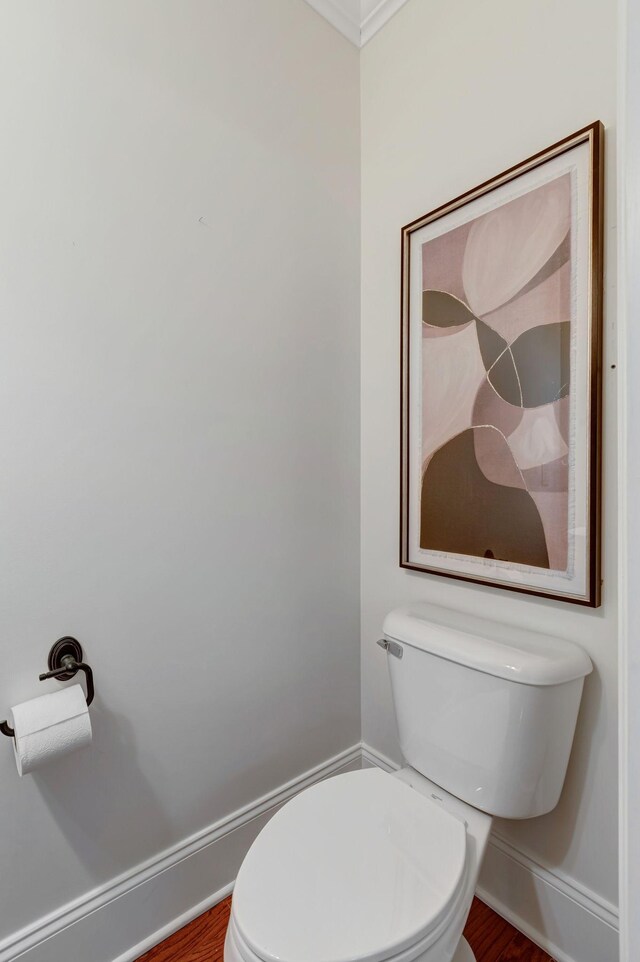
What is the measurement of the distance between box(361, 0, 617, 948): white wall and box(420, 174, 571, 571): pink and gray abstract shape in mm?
98

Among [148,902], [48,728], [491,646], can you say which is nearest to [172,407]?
[48,728]

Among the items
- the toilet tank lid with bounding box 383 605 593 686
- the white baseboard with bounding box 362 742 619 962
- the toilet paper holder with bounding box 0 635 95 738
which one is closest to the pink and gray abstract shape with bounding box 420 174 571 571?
the toilet tank lid with bounding box 383 605 593 686

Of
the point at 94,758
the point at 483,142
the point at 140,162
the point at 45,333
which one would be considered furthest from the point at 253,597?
the point at 483,142

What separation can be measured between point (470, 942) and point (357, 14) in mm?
2564

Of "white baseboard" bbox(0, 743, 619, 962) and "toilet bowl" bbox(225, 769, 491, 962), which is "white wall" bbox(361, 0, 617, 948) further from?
"toilet bowl" bbox(225, 769, 491, 962)

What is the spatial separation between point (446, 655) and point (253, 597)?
1.73 feet

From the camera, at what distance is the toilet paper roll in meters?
0.89

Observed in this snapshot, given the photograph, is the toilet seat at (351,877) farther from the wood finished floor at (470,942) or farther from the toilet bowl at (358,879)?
the wood finished floor at (470,942)

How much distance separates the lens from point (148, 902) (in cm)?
114

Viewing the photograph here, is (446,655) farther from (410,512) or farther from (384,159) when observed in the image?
(384,159)

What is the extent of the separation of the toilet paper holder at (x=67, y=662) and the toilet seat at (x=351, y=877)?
18.7 inches

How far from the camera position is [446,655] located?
3.52 feet

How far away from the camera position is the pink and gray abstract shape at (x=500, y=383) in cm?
105

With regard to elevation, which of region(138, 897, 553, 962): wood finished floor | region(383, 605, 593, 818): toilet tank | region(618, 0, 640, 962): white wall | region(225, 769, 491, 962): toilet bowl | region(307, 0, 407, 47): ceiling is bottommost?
region(138, 897, 553, 962): wood finished floor
